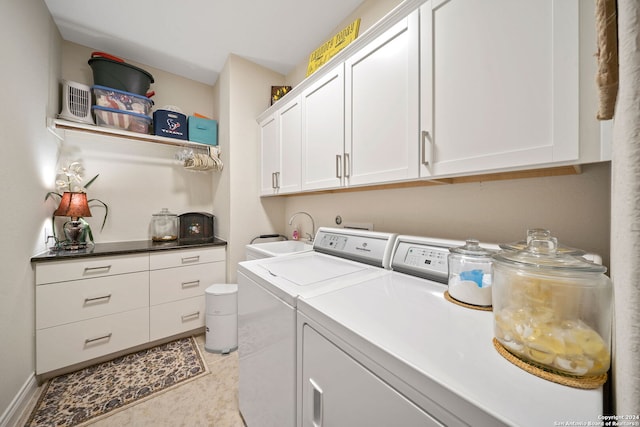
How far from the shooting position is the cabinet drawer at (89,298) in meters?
1.57

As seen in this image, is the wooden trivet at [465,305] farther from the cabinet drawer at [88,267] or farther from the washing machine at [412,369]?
the cabinet drawer at [88,267]

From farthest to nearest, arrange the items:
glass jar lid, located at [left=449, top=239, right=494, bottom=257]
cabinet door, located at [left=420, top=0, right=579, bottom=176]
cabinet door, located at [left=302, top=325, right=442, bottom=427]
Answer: glass jar lid, located at [left=449, top=239, right=494, bottom=257]
cabinet door, located at [left=420, top=0, right=579, bottom=176]
cabinet door, located at [left=302, top=325, right=442, bottom=427]

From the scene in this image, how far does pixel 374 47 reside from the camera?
123 cm

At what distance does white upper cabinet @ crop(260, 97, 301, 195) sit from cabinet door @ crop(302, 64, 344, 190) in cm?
12

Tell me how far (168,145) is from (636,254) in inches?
124

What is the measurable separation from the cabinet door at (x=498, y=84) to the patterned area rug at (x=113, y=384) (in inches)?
88.6

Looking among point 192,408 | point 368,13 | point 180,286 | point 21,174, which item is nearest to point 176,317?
point 180,286

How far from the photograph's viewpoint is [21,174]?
1392mm

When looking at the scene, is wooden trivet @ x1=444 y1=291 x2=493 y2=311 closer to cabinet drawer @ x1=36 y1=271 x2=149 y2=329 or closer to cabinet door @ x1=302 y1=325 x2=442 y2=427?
cabinet door @ x1=302 y1=325 x2=442 y2=427

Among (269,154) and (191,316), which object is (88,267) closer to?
(191,316)

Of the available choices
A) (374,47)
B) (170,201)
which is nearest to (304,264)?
(374,47)

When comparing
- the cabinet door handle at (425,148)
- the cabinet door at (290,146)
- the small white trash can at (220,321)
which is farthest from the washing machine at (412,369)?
the small white trash can at (220,321)

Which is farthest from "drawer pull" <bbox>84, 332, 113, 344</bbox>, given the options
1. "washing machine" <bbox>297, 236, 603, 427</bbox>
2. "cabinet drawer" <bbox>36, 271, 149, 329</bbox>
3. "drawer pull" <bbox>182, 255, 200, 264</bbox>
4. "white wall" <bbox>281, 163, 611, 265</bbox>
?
"white wall" <bbox>281, 163, 611, 265</bbox>

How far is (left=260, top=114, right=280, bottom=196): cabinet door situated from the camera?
7.05ft
